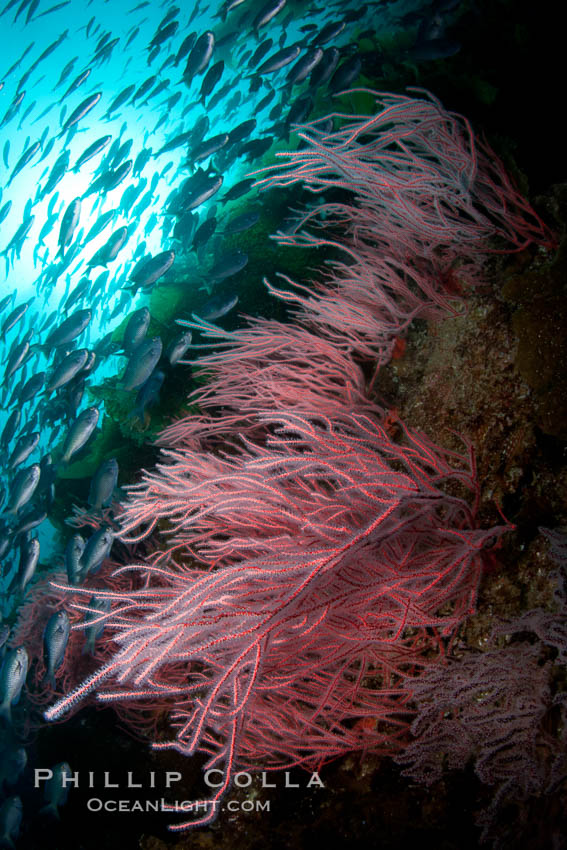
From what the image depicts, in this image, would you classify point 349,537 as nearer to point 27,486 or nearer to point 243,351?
point 243,351

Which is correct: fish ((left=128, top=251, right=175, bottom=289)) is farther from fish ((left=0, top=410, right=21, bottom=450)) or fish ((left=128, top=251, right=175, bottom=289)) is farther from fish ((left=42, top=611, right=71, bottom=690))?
fish ((left=42, top=611, right=71, bottom=690))

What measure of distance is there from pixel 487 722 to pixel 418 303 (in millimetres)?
2344

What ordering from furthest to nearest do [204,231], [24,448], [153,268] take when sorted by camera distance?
[204,231]
[24,448]
[153,268]

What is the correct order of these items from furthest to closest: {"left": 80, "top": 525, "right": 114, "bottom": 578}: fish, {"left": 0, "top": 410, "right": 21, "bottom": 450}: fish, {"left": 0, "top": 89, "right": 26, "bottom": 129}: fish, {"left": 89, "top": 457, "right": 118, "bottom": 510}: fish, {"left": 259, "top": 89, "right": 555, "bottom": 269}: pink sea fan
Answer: {"left": 0, "top": 89, "right": 26, "bottom": 129}: fish
{"left": 0, "top": 410, "right": 21, "bottom": 450}: fish
{"left": 89, "top": 457, "right": 118, "bottom": 510}: fish
{"left": 80, "top": 525, "right": 114, "bottom": 578}: fish
{"left": 259, "top": 89, "right": 555, "bottom": 269}: pink sea fan

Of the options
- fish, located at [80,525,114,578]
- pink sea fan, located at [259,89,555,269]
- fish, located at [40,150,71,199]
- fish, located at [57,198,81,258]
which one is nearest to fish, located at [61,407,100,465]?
fish, located at [80,525,114,578]

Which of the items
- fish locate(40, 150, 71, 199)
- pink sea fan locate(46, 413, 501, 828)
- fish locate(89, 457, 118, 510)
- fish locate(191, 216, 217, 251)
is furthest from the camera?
fish locate(40, 150, 71, 199)

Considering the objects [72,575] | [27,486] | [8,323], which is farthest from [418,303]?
[8,323]

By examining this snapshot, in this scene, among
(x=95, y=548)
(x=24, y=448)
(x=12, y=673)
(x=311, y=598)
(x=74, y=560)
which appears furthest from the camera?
(x=24, y=448)

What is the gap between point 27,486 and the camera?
512 cm

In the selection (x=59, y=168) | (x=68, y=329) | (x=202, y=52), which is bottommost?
(x=68, y=329)

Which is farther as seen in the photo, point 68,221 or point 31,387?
→ point 31,387

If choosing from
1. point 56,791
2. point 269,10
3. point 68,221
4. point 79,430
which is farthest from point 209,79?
point 56,791

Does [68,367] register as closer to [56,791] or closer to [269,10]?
[56,791]

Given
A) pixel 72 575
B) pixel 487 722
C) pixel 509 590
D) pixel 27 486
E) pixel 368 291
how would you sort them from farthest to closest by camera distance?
pixel 27 486 < pixel 72 575 < pixel 368 291 < pixel 509 590 < pixel 487 722
